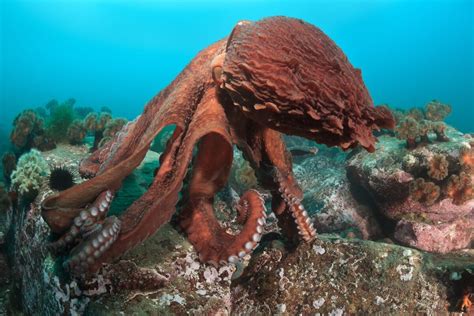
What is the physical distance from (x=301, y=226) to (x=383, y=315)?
1.16 meters

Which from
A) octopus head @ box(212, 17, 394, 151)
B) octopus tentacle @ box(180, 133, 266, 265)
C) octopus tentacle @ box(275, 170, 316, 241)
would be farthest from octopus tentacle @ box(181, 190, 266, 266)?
octopus head @ box(212, 17, 394, 151)

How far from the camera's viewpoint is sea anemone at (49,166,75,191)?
476 centimetres

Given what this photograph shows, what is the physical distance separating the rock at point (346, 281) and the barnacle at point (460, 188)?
280cm

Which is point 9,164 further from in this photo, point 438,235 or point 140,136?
point 438,235

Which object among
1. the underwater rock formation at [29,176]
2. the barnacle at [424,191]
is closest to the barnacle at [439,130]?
the barnacle at [424,191]

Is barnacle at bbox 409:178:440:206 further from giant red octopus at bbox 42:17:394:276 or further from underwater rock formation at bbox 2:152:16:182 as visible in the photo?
underwater rock formation at bbox 2:152:16:182

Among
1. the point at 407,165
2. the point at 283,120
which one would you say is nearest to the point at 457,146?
the point at 407,165

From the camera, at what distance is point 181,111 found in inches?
142

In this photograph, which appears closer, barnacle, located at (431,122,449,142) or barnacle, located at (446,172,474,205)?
barnacle, located at (446,172,474,205)

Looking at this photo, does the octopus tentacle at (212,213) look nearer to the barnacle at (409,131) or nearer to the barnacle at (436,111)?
the barnacle at (409,131)

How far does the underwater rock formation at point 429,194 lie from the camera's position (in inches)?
252

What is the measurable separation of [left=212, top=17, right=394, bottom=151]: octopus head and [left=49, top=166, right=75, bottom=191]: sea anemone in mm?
2982

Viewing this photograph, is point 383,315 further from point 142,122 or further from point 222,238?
point 142,122

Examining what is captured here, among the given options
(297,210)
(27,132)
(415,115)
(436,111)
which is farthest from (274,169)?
(436,111)
